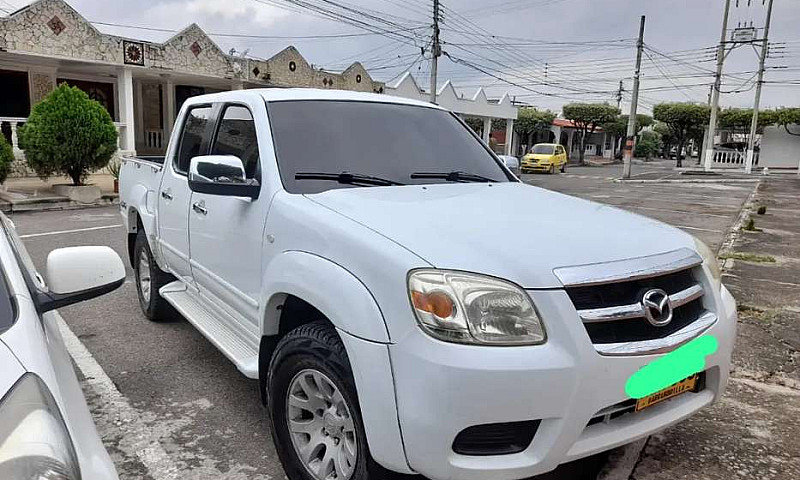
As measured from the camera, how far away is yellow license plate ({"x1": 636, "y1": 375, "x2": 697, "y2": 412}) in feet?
7.52

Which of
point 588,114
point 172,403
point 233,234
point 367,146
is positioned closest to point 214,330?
point 172,403

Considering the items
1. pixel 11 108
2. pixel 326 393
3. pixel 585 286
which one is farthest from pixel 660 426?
pixel 11 108

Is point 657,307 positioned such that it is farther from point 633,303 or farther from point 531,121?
point 531,121

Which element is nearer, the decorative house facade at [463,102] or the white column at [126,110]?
the white column at [126,110]

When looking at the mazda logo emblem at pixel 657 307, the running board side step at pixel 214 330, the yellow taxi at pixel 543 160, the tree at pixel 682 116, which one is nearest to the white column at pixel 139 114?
the yellow taxi at pixel 543 160

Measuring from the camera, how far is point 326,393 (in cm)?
242

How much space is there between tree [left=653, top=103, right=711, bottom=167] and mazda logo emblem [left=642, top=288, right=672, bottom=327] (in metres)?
47.7

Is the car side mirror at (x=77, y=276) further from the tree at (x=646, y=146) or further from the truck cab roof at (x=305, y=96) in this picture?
the tree at (x=646, y=146)

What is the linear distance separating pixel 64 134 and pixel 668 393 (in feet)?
41.8

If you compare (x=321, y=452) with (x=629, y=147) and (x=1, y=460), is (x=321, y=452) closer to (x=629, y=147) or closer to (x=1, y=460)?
(x=1, y=460)

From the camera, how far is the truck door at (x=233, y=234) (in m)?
2.98

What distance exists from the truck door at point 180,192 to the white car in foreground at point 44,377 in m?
1.84

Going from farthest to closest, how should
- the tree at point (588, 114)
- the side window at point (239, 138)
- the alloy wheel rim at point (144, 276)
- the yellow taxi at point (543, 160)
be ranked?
the tree at point (588, 114) < the yellow taxi at point (543, 160) < the alloy wheel rim at point (144, 276) < the side window at point (239, 138)

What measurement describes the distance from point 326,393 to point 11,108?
21.0 metres
